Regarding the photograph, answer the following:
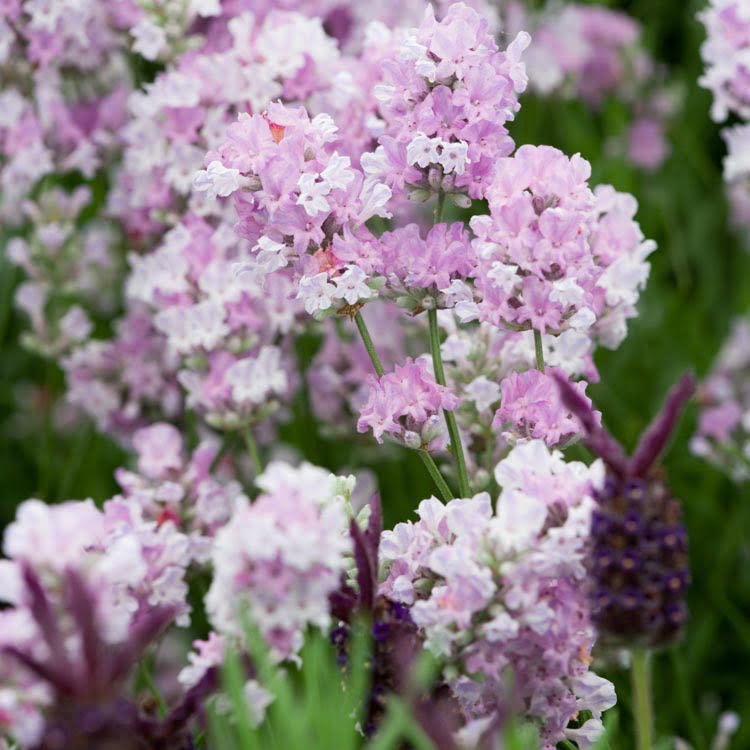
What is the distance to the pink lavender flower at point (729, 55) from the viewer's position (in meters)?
1.32

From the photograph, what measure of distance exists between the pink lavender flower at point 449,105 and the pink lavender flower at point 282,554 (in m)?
Answer: 0.32

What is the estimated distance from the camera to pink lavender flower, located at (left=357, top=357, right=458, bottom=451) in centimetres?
97

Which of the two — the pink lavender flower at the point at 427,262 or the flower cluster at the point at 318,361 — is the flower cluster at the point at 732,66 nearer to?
the flower cluster at the point at 318,361

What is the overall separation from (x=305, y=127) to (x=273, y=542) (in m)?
0.36

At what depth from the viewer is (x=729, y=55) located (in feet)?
4.38

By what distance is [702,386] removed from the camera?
1.95m

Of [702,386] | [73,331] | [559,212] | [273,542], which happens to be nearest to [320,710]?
[273,542]

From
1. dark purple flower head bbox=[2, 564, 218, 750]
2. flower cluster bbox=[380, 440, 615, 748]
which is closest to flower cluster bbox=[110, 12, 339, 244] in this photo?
flower cluster bbox=[380, 440, 615, 748]

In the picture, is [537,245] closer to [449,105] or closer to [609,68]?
[449,105]

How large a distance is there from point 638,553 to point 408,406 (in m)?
0.29

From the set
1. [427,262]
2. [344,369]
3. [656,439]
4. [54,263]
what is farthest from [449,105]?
[54,263]

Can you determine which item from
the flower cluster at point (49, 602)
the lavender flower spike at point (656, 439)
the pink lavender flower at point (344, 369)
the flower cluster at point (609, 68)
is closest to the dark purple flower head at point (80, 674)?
the flower cluster at point (49, 602)

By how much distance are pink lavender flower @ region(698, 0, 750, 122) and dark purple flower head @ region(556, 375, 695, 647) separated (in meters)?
0.70

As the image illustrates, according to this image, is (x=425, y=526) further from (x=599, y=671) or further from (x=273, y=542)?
(x=599, y=671)
